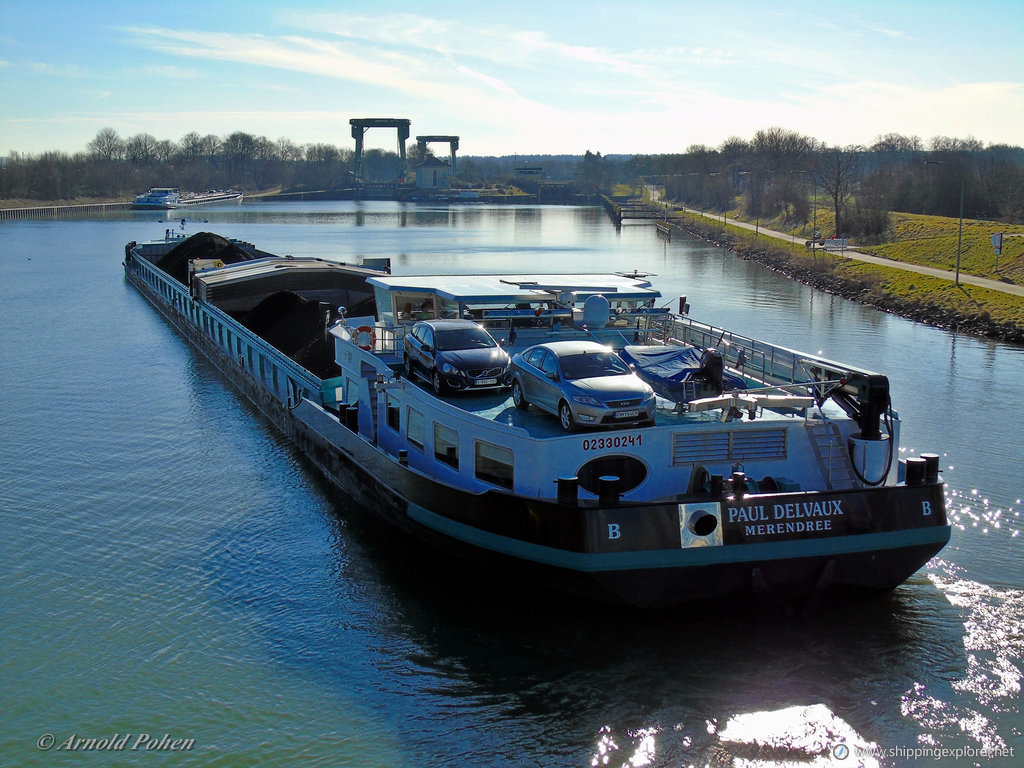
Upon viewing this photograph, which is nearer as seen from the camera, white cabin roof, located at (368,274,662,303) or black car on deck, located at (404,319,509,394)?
black car on deck, located at (404,319,509,394)

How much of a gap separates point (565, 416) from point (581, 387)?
21.4 inches

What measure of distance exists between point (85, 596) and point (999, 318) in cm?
3833

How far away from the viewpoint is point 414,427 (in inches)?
658

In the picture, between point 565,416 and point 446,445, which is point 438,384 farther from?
point 565,416

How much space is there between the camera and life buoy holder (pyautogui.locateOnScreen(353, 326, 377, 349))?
62.4 ft

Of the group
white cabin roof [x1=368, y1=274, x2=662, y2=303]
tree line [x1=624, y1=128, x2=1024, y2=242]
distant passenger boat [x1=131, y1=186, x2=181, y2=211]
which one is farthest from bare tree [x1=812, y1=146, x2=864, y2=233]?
distant passenger boat [x1=131, y1=186, x2=181, y2=211]

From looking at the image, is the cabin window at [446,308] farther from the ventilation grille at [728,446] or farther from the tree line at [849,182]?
the tree line at [849,182]

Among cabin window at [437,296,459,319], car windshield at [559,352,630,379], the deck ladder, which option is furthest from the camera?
cabin window at [437,296,459,319]

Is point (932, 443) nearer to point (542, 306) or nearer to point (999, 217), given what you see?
point (542, 306)

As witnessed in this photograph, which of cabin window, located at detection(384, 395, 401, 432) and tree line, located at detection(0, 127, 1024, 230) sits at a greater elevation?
tree line, located at detection(0, 127, 1024, 230)

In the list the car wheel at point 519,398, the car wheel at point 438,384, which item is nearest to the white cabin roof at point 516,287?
the car wheel at point 438,384

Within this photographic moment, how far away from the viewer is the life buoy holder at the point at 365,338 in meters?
19.0

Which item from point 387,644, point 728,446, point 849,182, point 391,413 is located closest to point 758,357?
point 728,446

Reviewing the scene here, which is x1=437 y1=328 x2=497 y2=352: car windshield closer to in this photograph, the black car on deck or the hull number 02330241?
the black car on deck
